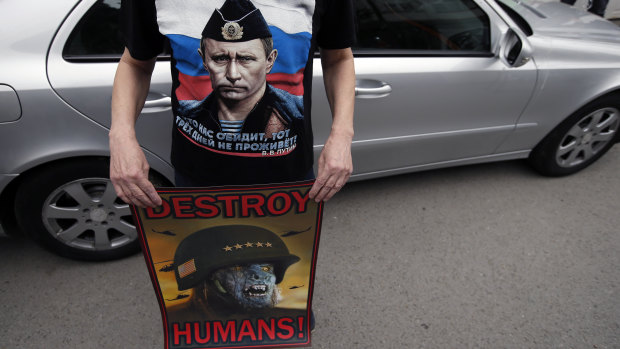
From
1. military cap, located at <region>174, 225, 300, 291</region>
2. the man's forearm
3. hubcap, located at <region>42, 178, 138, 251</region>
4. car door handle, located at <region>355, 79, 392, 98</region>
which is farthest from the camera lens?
car door handle, located at <region>355, 79, 392, 98</region>

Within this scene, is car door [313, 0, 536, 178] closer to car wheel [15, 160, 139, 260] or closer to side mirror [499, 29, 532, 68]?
side mirror [499, 29, 532, 68]

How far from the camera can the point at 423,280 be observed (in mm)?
2297

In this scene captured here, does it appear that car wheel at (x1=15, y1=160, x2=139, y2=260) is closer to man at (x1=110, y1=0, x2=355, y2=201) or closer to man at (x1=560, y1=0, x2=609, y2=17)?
man at (x1=110, y1=0, x2=355, y2=201)

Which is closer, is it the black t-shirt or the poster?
the black t-shirt

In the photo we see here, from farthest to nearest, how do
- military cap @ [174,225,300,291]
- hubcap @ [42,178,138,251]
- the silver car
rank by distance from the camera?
1. hubcap @ [42,178,138,251]
2. the silver car
3. military cap @ [174,225,300,291]

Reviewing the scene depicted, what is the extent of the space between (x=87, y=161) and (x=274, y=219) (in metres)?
Result: 1.18

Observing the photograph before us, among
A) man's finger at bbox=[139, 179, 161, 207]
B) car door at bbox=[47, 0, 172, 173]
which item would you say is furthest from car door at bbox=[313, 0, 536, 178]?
man's finger at bbox=[139, 179, 161, 207]

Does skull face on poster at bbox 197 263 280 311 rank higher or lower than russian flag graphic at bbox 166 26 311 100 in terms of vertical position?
lower

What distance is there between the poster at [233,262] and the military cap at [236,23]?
39cm

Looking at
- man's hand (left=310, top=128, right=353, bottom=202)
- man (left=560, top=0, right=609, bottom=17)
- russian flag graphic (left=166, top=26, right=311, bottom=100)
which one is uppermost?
russian flag graphic (left=166, top=26, right=311, bottom=100)

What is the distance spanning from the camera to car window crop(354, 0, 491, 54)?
7.64 ft

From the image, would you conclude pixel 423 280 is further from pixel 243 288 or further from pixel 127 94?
pixel 127 94

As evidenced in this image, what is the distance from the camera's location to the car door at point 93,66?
175 cm

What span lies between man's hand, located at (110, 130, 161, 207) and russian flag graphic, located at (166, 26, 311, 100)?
0.61ft
